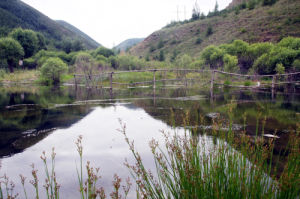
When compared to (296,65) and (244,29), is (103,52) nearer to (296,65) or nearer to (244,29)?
(244,29)

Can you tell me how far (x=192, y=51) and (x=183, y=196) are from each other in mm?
41591

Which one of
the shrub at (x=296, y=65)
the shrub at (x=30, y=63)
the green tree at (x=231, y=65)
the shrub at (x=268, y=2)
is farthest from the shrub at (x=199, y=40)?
the shrub at (x=30, y=63)

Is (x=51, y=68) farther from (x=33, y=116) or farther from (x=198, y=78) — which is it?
(x=33, y=116)

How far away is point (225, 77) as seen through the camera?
20359 mm

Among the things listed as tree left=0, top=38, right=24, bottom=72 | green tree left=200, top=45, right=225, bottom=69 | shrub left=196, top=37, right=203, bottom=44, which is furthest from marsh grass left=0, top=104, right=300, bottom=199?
shrub left=196, top=37, right=203, bottom=44

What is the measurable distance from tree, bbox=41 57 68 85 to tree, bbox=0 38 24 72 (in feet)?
39.3

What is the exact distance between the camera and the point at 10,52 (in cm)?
3312

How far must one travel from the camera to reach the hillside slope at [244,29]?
2945 cm

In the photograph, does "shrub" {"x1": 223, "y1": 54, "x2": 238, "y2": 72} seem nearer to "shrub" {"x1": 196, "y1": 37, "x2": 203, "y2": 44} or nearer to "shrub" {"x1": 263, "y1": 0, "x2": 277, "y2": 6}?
"shrub" {"x1": 196, "y1": 37, "x2": 203, "y2": 44}

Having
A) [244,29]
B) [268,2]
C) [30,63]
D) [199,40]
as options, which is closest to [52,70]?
[30,63]

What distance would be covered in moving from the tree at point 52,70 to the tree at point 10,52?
1199 centimetres

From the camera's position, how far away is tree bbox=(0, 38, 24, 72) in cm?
3263

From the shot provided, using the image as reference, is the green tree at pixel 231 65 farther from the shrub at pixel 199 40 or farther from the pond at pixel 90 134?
the shrub at pixel 199 40

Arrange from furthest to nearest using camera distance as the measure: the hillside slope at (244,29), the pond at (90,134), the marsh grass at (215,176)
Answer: the hillside slope at (244,29)
the pond at (90,134)
the marsh grass at (215,176)
